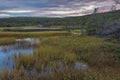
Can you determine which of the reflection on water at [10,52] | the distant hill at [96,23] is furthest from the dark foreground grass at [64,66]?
the distant hill at [96,23]

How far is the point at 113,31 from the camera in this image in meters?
49.7

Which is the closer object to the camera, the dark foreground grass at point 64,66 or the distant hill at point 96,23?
the dark foreground grass at point 64,66

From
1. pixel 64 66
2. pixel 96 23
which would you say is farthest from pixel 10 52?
pixel 96 23

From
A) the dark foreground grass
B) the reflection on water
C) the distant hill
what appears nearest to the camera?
the dark foreground grass

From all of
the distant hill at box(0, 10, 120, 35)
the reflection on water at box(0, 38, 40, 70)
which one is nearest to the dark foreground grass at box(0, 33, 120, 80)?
the reflection on water at box(0, 38, 40, 70)

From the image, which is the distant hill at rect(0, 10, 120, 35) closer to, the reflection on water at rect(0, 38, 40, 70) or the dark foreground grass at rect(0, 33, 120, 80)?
the reflection on water at rect(0, 38, 40, 70)

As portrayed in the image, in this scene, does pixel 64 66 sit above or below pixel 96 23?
above

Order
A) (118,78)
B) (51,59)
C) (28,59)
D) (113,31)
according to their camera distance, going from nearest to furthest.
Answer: (118,78) → (28,59) → (51,59) → (113,31)

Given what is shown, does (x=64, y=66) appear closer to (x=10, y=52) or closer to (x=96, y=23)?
(x=10, y=52)

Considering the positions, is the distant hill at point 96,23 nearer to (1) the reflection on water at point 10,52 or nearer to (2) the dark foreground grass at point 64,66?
(1) the reflection on water at point 10,52

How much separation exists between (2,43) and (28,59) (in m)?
20.4

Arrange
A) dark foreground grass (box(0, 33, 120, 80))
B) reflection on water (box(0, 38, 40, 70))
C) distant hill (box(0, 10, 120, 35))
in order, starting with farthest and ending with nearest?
distant hill (box(0, 10, 120, 35)), reflection on water (box(0, 38, 40, 70)), dark foreground grass (box(0, 33, 120, 80))

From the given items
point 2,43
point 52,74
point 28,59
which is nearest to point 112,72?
point 52,74

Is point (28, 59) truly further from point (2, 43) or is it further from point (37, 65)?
point (2, 43)
